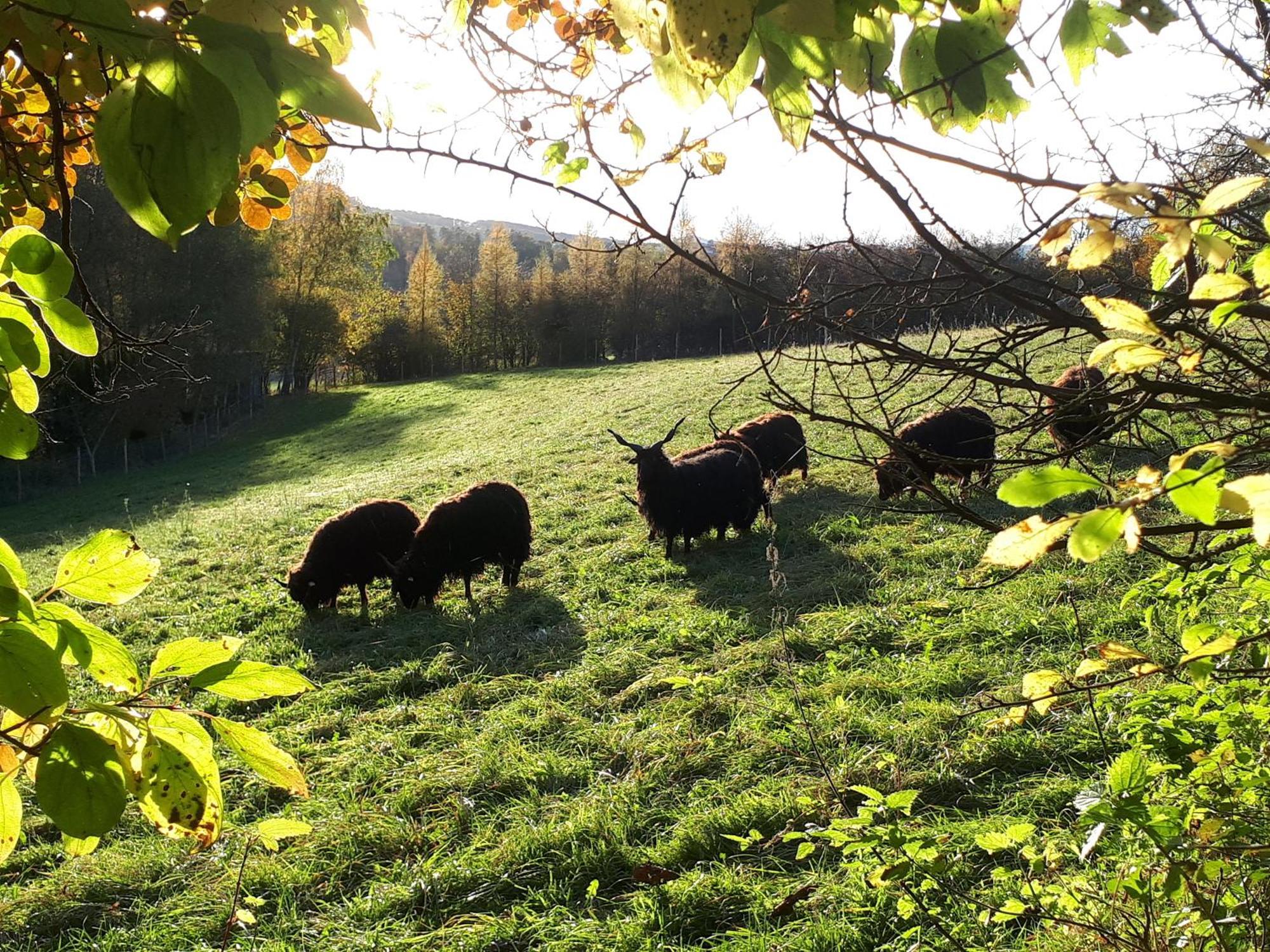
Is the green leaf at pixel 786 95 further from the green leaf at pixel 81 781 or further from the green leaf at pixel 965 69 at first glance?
the green leaf at pixel 81 781

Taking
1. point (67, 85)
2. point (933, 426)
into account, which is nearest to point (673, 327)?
point (933, 426)

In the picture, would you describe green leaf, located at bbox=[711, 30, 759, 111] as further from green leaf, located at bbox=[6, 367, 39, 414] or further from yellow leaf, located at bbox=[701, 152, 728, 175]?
yellow leaf, located at bbox=[701, 152, 728, 175]

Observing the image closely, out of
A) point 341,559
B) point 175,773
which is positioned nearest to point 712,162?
point 175,773

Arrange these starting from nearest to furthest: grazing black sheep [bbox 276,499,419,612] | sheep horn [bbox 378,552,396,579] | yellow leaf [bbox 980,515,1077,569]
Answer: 1. yellow leaf [bbox 980,515,1077,569]
2. sheep horn [bbox 378,552,396,579]
3. grazing black sheep [bbox 276,499,419,612]

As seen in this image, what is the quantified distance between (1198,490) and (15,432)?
1.24 metres

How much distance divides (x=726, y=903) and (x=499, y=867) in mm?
1268

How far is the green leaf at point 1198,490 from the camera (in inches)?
25.8

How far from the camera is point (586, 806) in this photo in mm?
4434

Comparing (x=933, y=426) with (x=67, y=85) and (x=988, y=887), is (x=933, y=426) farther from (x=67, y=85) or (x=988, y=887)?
(x=67, y=85)

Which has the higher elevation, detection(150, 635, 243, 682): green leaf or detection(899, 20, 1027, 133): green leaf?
detection(899, 20, 1027, 133): green leaf

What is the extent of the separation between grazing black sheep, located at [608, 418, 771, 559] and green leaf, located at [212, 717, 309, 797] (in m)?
8.52

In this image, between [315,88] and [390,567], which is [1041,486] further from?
[390,567]

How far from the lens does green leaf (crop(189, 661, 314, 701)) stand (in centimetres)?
77

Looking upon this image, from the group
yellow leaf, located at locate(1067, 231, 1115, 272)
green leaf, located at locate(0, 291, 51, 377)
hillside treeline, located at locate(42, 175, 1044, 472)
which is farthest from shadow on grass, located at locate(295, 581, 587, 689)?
yellow leaf, located at locate(1067, 231, 1115, 272)
